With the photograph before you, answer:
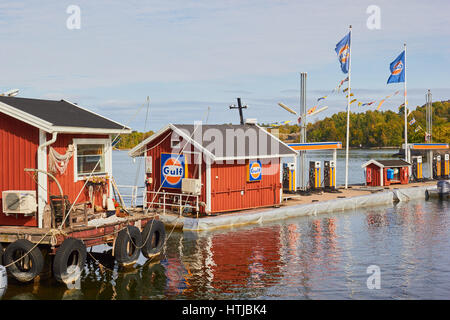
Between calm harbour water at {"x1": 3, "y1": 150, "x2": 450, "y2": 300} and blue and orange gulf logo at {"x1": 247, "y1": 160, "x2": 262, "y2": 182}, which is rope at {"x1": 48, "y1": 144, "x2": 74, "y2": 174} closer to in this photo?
calm harbour water at {"x1": 3, "y1": 150, "x2": 450, "y2": 300}

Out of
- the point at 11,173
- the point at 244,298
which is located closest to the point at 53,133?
the point at 11,173

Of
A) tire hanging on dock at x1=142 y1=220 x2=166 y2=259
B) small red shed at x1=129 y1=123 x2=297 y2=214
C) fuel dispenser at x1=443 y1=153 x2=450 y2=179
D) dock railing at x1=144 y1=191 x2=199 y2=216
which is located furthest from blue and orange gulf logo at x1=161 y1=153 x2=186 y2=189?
fuel dispenser at x1=443 y1=153 x2=450 y2=179

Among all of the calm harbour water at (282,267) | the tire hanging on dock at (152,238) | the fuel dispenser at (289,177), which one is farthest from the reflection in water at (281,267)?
the fuel dispenser at (289,177)

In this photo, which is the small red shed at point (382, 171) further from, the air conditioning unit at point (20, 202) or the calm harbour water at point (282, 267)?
the air conditioning unit at point (20, 202)

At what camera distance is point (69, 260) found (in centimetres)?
1606

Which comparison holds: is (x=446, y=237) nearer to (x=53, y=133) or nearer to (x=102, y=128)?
(x=102, y=128)

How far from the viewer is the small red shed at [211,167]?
2666 cm

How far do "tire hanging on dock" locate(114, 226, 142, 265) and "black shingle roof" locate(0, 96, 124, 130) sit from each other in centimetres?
388

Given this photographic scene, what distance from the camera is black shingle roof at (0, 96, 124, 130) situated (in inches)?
688

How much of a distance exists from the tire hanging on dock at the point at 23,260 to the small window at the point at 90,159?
12.0ft

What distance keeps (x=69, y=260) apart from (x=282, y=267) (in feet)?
24.2

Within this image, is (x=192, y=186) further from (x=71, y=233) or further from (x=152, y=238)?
(x=71, y=233)

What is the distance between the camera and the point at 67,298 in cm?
1519

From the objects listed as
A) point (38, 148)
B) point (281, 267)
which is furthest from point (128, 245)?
point (281, 267)
